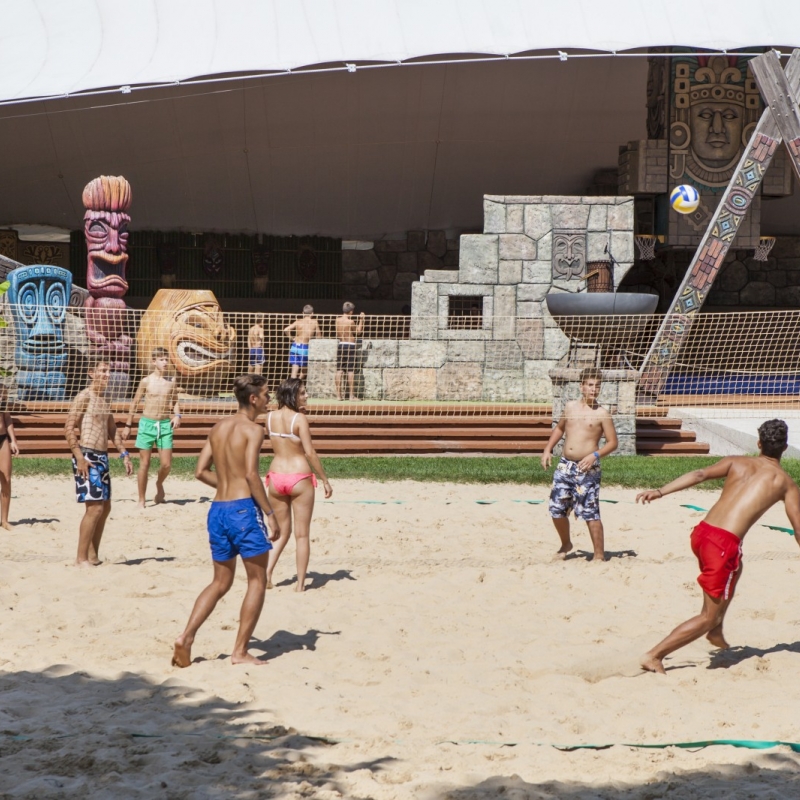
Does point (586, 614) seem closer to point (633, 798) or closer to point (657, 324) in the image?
point (633, 798)

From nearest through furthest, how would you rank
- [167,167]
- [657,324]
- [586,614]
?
[586,614]
[657,324]
[167,167]

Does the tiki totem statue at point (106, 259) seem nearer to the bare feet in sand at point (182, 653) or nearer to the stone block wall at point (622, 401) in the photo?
the stone block wall at point (622, 401)

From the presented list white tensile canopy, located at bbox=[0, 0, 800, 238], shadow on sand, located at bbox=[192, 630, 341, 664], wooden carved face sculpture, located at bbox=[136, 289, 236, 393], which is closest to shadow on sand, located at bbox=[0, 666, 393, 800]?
shadow on sand, located at bbox=[192, 630, 341, 664]

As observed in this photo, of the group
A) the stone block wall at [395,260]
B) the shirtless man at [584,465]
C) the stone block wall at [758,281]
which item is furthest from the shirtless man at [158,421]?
the stone block wall at [758,281]

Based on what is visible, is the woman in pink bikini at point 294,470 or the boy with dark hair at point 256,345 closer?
the woman in pink bikini at point 294,470

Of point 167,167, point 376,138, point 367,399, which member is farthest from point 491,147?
point 367,399

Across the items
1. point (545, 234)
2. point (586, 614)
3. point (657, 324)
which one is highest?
point (545, 234)

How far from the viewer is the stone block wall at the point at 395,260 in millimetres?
24656

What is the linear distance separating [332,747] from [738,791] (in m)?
1.71

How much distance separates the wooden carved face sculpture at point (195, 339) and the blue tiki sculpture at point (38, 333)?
2099 mm

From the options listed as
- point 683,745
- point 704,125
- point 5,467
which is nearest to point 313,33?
point 704,125

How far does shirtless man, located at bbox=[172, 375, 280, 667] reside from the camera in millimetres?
6043

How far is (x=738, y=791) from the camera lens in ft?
14.6

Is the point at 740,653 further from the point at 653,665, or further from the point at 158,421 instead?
the point at 158,421
